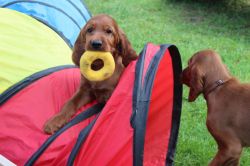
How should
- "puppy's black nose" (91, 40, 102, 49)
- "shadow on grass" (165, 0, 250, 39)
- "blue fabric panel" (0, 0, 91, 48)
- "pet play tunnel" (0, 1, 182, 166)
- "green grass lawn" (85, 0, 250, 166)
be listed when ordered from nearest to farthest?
"pet play tunnel" (0, 1, 182, 166) < "puppy's black nose" (91, 40, 102, 49) < "green grass lawn" (85, 0, 250, 166) < "blue fabric panel" (0, 0, 91, 48) < "shadow on grass" (165, 0, 250, 39)

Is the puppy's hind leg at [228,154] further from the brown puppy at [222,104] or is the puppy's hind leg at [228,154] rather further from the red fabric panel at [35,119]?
the red fabric panel at [35,119]

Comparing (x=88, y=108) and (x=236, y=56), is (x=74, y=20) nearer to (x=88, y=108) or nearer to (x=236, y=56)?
(x=88, y=108)

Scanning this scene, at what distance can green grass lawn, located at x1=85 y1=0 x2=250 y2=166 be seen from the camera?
436 cm

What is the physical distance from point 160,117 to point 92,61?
3.08 ft

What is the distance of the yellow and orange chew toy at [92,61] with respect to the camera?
3.26 metres

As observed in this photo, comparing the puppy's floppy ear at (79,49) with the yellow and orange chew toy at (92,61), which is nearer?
the yellow and orange chew toy at (92,61)

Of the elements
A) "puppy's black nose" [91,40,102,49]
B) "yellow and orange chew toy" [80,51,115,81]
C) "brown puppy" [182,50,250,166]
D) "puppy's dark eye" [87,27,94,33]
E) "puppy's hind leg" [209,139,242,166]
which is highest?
"puppy's dark eye" [87,27,94,33]

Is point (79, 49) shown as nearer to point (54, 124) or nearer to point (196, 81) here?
point (54, 124)

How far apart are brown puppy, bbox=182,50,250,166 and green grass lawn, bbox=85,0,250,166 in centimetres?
59

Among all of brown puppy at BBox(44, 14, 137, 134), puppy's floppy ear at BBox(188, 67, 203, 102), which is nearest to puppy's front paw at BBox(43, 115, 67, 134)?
brown puppy at BBox(44, 14, 137, 134)

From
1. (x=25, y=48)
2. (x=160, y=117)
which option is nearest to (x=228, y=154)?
(x=160, y=117)

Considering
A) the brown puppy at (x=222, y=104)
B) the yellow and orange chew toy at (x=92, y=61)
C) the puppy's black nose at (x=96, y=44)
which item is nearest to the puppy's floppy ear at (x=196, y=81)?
the brown puppy at (x=222, y=104)

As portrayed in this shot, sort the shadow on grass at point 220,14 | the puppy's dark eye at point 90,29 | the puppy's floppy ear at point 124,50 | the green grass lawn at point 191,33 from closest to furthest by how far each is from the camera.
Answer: the puppy's dark eye at point 90,29, the puppy's floppy ear at point 124,50, the green grass lawn at point 191,33, the shadow on grass at point 220,14

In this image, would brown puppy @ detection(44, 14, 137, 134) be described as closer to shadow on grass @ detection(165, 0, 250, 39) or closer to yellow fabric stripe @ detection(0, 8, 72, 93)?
yellow fabric stripe @ detection(0, 8, 72, 93)
